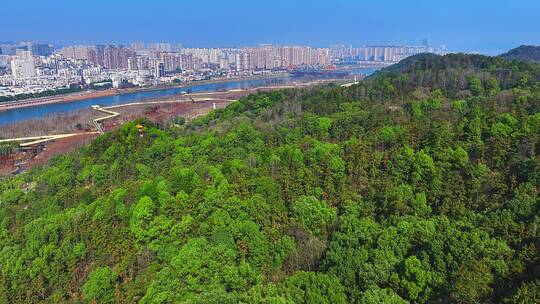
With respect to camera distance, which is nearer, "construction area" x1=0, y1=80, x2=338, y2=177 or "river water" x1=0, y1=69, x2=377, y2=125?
"construction area" x1=0, y1=80, x2=338, y2=177

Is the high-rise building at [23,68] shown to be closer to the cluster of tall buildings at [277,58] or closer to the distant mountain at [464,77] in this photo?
the cluster of tall buildings at [277,58]

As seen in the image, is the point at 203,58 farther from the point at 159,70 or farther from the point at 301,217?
the point at 301,217

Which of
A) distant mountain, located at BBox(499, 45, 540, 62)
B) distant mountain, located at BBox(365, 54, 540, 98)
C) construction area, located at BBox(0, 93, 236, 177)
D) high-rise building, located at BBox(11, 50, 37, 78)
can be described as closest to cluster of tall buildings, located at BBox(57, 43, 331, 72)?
high-rise building, located at BBox(11, 50, 37, 78)

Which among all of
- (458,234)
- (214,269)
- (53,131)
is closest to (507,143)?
(458,234)

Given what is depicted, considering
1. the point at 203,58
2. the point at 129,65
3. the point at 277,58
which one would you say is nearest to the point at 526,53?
the point at 277,58

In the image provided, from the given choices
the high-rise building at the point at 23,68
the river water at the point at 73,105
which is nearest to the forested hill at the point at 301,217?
the river water at the point at 73,105

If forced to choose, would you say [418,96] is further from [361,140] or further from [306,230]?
[306,230]

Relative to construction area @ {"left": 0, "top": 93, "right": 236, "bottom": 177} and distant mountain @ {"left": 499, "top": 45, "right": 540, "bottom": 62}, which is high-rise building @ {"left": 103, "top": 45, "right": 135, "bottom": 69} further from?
distant mountain @ {"left": 499, "top": 45, "right": 540, "bottom": 62}

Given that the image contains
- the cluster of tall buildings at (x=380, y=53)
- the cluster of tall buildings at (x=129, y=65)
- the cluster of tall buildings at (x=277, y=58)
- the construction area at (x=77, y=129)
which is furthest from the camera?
the cluster of tall buildings at (x=380, y=53)
